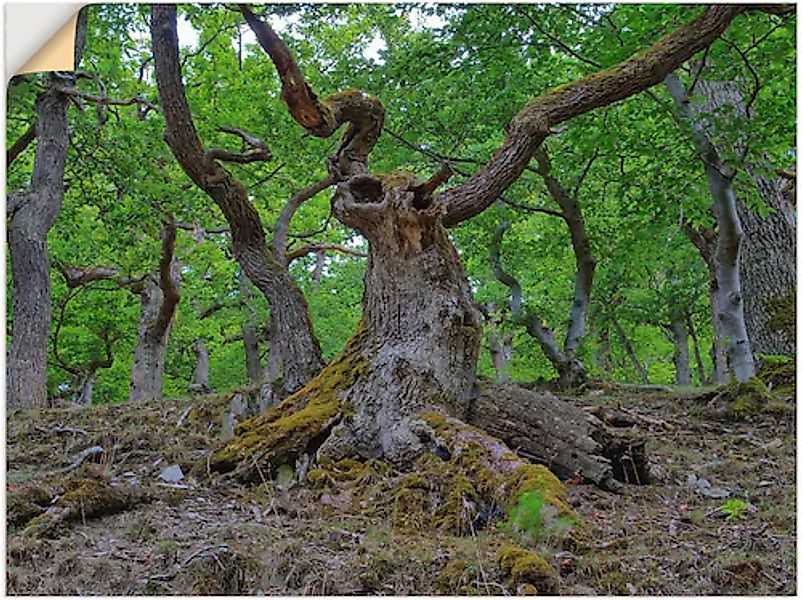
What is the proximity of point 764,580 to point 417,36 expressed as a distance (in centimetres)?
613

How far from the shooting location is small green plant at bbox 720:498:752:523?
3.00m

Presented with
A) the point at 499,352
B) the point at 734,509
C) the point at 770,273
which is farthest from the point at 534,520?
the point at 499,352

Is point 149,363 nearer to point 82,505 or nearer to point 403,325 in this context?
point 403,325

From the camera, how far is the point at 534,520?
2.78 metres

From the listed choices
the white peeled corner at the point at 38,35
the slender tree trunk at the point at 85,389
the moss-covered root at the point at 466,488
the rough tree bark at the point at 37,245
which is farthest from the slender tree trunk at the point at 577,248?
the slender tree trunk at the point at 85,389

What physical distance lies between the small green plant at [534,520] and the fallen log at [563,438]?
102cm

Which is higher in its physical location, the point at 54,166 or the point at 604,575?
the point at 54,166

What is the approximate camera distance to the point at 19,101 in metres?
7.05

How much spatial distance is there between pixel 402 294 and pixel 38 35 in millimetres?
2761

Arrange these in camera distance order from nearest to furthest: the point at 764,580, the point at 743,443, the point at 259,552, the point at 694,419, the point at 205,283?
the point at 764,580 < the point at 259,552 < the point at 743,443 < the point at 694,419 < the point at 205,283

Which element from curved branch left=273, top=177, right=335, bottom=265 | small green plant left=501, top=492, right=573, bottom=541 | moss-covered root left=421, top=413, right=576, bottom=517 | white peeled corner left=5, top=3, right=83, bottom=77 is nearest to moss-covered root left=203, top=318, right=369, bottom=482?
moss-covered root left=421, top=413, right=576, bottom=517

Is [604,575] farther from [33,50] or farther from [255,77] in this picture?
[255,77]

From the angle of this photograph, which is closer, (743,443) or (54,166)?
(743,443)

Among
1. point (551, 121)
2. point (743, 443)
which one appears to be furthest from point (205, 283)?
point (743, 443)
